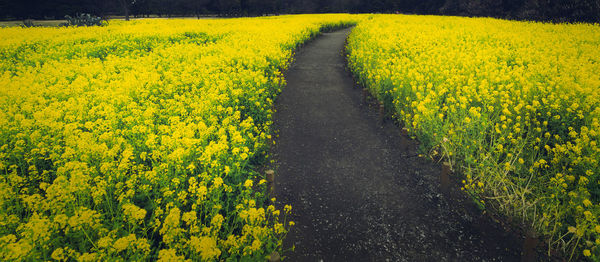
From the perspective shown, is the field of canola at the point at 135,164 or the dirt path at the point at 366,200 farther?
the dirt path at the point at 366,200

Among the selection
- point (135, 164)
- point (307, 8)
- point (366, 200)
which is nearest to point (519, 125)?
point (366, 200)

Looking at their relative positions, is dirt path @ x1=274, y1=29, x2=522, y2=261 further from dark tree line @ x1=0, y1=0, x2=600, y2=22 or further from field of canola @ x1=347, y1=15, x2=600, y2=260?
dark tree line @ x1=0, y1=0, x2=600, y2=22

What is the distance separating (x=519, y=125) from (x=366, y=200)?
2944 millimetres

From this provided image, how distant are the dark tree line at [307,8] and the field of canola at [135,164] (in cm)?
2951

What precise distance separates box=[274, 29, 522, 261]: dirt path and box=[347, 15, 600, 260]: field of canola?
1.66 ft

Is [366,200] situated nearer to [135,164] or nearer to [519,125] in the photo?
[519,125]

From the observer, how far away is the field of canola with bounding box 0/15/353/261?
8.14ft

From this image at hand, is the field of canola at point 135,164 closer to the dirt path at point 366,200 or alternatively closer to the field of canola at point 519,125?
the dirt path at point 366,200

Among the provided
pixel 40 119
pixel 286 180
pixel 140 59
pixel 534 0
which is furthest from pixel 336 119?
pixel 534 0

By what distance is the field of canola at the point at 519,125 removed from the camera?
341 cm

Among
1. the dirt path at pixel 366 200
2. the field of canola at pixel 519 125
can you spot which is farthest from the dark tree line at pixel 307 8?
the dirt path at pixel 366 200

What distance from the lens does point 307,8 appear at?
64250 millimetres

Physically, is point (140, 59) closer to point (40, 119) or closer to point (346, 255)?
point (40, 119)

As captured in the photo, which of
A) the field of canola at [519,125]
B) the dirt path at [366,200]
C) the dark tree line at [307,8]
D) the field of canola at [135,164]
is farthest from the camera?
the dark tree line at [307,8]
